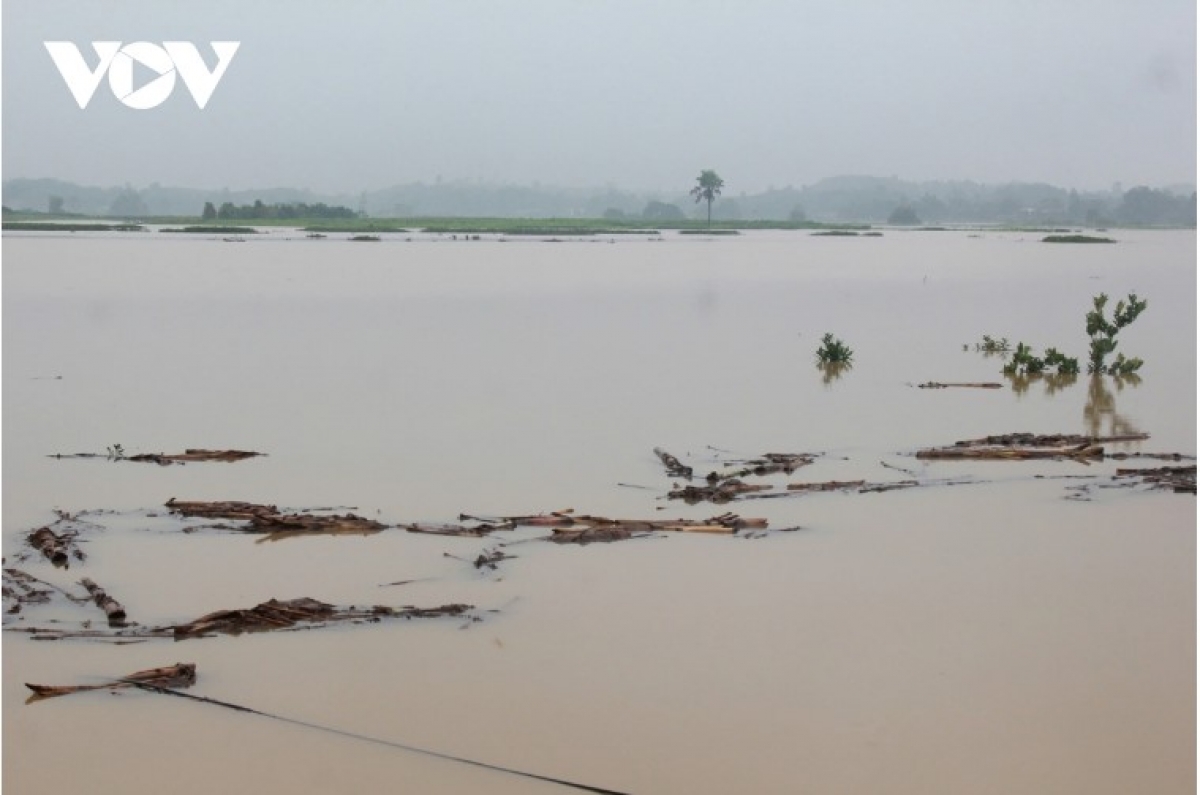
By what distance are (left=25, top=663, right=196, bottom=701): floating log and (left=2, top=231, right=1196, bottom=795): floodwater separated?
82mm

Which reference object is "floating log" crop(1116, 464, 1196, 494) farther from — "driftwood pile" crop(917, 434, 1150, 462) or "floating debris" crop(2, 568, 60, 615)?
"floating debris" crop(2, 568, 60, 615)

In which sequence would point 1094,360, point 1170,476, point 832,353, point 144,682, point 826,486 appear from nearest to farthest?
point 144,682, point 826,486, point 1170,476, point 1094,360, point 832,353

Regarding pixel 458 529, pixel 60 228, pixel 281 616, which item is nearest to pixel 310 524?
pixel 458 529

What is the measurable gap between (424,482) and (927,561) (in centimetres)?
344

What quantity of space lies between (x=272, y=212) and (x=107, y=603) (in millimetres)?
102205

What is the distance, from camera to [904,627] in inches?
257

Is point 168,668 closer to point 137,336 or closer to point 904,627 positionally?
point 904,627

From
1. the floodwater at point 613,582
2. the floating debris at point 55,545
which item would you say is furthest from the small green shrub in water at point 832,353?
the floating debris at point 55,545

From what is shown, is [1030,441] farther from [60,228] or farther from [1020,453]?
[60,228]

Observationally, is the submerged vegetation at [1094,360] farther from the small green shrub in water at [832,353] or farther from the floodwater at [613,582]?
the small green shrub in water at [832,353]

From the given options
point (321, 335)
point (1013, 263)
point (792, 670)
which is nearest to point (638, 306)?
point (321, 335)

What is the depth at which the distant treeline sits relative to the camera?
10206cm

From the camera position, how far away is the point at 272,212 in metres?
105

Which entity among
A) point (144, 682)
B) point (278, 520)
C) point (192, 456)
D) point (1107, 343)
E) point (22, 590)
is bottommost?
point (144, 682)
